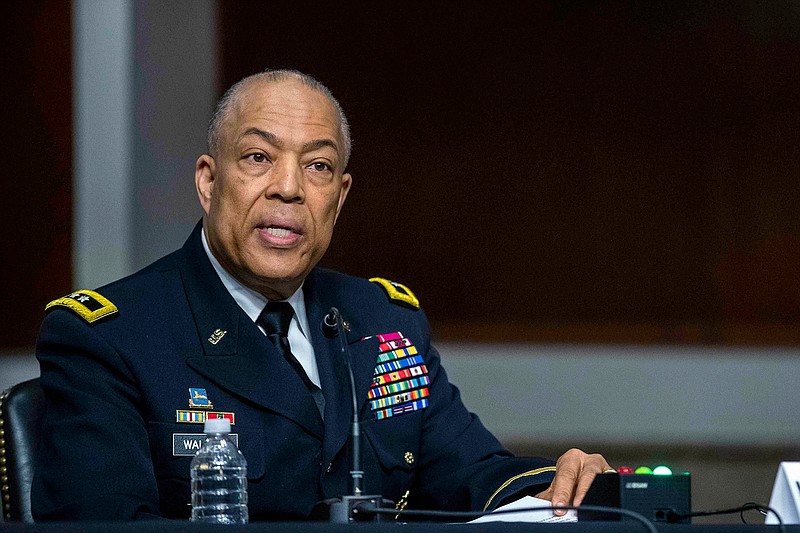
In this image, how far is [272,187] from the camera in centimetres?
201

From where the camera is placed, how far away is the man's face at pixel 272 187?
2012 mm

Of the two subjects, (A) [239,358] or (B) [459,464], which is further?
(B) [459,464]

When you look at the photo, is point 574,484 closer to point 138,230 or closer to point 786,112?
point 138,230

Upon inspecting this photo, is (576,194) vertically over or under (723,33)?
under

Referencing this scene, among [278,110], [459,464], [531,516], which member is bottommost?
[531,516]

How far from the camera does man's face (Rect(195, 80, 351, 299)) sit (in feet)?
6.60

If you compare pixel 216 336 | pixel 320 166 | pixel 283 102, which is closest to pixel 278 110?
pixel 283 102

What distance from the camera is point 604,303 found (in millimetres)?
4223

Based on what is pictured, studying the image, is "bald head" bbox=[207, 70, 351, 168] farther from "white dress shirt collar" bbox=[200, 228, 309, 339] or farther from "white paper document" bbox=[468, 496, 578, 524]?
"white paper document" bbox=[468, 496, 578, 524]

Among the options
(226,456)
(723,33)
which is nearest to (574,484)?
(226,456)

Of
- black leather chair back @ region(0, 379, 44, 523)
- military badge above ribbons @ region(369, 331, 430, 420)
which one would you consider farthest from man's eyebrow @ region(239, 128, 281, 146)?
black leather chair back @ region(0, 379, 44, 523)

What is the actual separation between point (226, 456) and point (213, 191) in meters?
0.51

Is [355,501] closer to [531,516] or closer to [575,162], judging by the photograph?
[531,516]

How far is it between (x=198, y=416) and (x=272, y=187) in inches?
16.8
